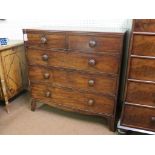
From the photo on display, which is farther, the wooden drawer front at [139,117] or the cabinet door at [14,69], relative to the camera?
the cabinet door at [14,69]

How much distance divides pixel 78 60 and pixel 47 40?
1.17 feet

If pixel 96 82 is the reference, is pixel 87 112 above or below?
below

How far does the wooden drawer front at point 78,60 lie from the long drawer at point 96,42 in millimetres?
63

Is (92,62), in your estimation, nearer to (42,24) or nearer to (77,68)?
(77,68)

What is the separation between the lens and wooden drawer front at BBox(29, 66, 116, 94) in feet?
5.46

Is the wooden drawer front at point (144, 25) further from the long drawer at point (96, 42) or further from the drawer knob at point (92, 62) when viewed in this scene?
the drawer knob at point (92, 62)

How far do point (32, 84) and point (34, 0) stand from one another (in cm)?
96

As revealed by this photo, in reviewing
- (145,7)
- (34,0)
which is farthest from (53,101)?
(145,7)

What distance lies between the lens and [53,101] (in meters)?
1.98

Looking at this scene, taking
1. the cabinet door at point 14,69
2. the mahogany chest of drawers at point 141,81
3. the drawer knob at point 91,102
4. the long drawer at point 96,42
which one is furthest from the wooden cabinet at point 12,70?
the mahogany chest of drawers at point 141,81

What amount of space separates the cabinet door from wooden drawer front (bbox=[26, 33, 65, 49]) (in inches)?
18.3

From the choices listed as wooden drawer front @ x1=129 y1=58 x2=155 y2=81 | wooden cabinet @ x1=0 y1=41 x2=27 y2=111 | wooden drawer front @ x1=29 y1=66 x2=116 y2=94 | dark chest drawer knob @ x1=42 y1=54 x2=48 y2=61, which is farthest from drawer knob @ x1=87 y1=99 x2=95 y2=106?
wooden cabinet @ x1=0 y1=41 x2=27 y2=111

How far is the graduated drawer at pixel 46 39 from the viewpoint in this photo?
65.9 inches

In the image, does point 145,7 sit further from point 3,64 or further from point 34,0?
point 3,64
